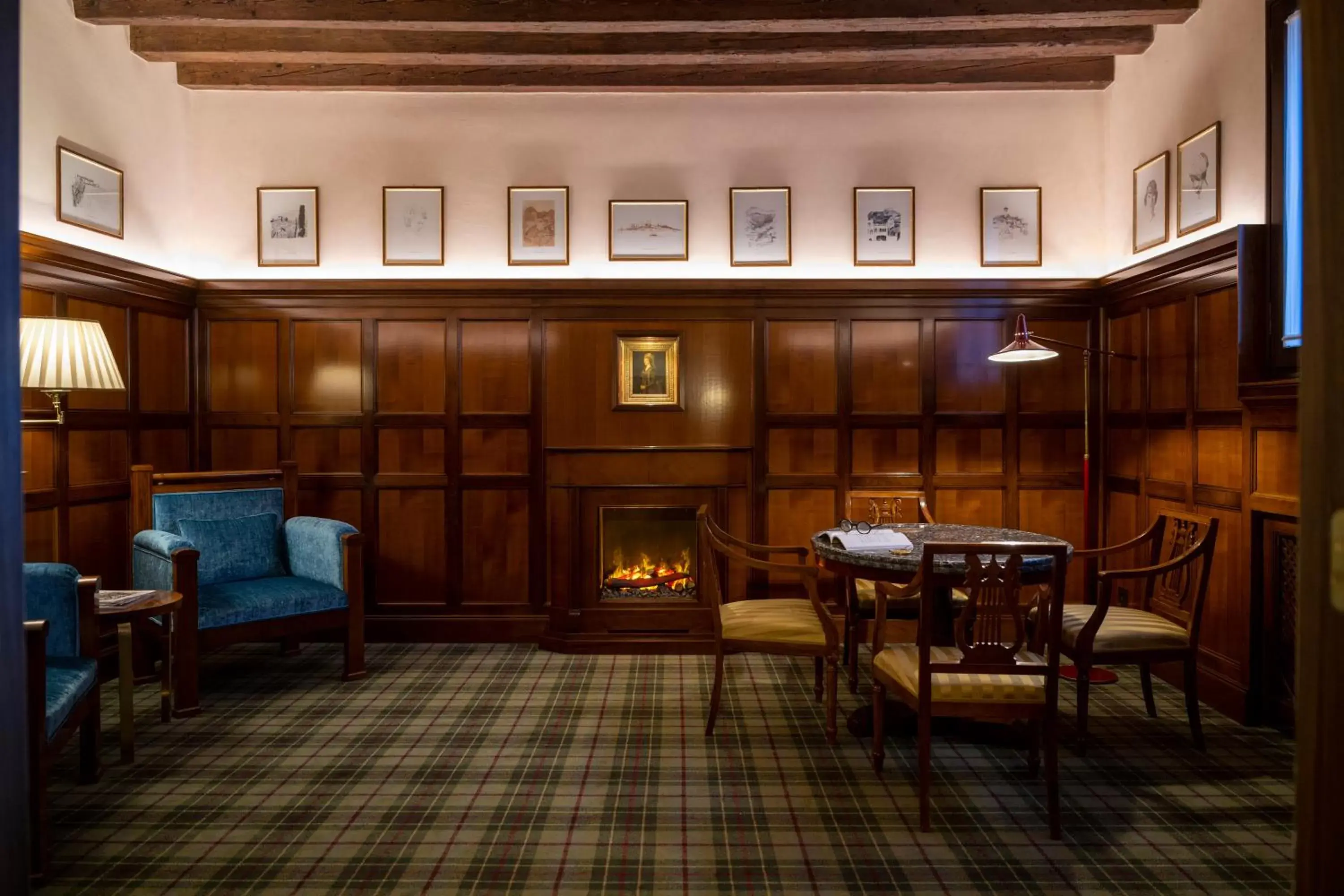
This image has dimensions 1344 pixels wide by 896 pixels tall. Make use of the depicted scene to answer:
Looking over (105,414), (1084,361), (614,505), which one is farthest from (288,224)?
(1084,361)

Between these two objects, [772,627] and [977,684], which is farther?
[772,627]

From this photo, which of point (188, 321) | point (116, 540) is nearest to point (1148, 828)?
point (116, 540)

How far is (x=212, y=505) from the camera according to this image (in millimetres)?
4551

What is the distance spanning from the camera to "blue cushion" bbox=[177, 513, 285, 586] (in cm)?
442

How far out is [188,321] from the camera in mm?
5254

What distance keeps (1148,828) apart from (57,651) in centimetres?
440

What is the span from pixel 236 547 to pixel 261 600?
0.62 m

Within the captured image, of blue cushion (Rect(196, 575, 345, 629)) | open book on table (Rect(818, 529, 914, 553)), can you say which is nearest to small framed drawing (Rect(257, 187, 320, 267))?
blue cushion (Rect(196, 575, 345, 629))

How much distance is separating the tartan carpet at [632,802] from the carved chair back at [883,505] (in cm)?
153

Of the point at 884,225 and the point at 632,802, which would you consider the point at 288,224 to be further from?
the point at 632,802

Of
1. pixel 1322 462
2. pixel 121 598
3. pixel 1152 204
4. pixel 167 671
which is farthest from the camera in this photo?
pixel 1152 204

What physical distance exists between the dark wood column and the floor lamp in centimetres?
283

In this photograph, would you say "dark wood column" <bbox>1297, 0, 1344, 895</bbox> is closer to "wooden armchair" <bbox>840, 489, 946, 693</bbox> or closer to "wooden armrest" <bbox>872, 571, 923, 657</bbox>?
"wooden armrest" <bbox>872, 571, 923, 657</bbox>

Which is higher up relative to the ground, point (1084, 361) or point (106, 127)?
point (106, 127)
